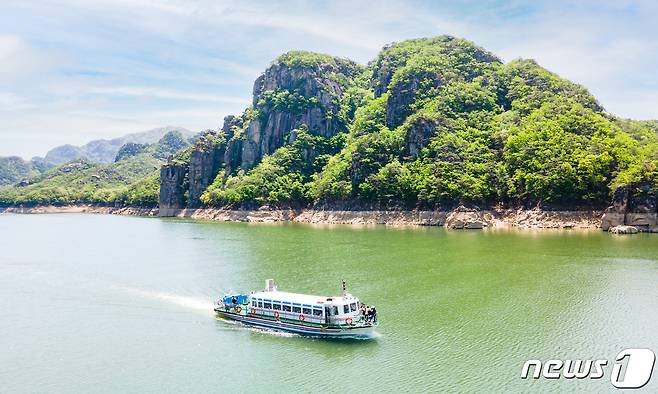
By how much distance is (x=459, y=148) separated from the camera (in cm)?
14188

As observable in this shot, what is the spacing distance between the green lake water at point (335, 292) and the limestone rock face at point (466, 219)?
2826 cm

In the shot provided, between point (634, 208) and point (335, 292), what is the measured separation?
74794mm

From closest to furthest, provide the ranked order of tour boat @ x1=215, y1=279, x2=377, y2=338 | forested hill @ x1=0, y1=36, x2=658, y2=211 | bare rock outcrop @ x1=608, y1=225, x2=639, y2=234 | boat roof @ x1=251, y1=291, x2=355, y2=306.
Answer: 1. tour boat @ x1=215, y1=279, x2=377, y2=338
2. boat roof @ x1=251, y1=291, x2=355, y2=306
3. bare rock outcrop @ x1=608, y1=225, x2=639, y2=234
4. forested hill @ x1=0, y1=36, x2=658, y2=211

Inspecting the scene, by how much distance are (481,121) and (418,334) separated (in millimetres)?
117478

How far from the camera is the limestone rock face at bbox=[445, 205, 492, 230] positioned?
121375mm

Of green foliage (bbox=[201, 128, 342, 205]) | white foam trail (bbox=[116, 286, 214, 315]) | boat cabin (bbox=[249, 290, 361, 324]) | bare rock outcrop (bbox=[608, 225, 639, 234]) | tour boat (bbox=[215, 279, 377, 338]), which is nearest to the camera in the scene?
tour boat (bbox=[215, 279, 377, 338])

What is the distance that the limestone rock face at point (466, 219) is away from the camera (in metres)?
121

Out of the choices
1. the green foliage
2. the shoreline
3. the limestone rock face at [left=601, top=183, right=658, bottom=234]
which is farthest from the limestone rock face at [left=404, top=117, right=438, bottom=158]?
the limestone rock face at [left=601, top=183, right=658, bottom=234]

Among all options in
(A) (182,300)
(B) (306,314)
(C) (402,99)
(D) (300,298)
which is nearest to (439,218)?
(C) (402,99)

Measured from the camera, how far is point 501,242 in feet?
304

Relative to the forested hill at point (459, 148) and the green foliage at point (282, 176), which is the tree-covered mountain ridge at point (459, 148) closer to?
the forested hill at point (459, 148)

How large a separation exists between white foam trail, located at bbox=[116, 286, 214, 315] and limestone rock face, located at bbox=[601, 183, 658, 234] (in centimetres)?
8215

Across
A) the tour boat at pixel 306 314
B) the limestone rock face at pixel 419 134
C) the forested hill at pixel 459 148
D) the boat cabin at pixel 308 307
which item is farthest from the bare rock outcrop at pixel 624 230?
the boat cabin at pixel 308 307

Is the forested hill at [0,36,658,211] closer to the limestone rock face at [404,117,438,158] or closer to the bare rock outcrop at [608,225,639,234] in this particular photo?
the limestone rock face at [404,117,438,158]
